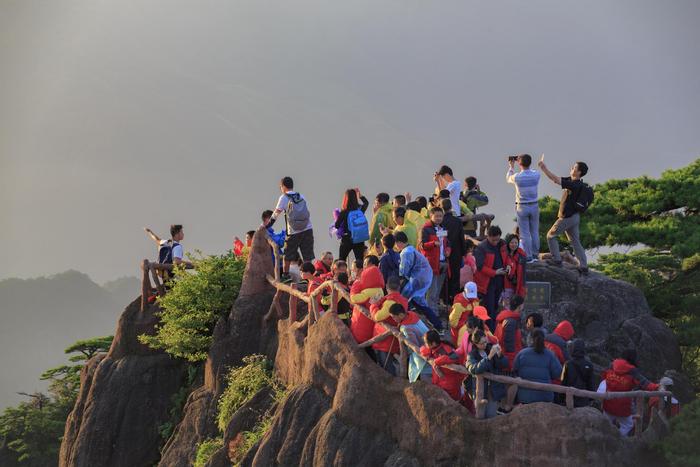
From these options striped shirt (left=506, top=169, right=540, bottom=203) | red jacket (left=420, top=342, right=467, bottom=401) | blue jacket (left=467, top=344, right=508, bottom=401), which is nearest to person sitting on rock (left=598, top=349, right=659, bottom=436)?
blue jacket (left=467, top=344, right=508, bottom=401)

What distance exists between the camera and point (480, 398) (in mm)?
13820

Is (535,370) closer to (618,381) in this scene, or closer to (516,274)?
(618,381)

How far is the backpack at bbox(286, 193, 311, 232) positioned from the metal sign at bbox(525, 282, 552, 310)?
17.0 feet

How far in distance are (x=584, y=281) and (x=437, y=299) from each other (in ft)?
14.2

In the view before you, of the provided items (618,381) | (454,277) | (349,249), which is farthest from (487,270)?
(349,249)

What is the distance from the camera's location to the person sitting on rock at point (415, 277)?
Result: 16203 millimetres

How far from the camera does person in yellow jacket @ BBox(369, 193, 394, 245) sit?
20547 mm

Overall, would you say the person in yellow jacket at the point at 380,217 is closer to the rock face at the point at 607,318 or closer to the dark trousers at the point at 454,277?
the dark trousers at the point at 454,277

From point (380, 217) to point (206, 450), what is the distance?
6.06 meters

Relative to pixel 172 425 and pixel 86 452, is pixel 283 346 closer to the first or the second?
pixel 172 425

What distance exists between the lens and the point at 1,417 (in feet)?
158

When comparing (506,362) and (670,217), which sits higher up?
(670,217)

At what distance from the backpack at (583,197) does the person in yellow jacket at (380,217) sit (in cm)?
384

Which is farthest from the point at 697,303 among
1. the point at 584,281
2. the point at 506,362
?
the point at 506,362
